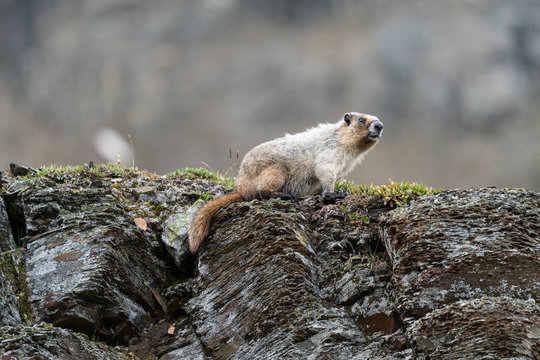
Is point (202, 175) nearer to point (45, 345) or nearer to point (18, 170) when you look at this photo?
point (18, 170)

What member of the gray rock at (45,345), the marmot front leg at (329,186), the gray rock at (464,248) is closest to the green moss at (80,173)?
the marmot front leg at (329,186)

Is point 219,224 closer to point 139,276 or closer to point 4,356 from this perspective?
point 139,276

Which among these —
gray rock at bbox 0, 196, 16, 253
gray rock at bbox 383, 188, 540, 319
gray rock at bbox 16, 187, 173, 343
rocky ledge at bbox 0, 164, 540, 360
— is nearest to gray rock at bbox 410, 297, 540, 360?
rocky ledge at bbox 0, 164, 540, 360

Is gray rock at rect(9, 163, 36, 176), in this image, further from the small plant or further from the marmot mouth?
the marmot mouth

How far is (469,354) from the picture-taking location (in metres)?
5.61

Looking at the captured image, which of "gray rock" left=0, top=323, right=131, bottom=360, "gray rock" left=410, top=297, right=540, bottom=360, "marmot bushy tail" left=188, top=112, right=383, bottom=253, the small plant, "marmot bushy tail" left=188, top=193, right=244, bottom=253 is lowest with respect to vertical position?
"gray rock" left=410, top=297, right=540, bottom=360

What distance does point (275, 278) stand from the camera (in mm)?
8008

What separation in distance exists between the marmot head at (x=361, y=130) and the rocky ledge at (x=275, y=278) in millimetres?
2495

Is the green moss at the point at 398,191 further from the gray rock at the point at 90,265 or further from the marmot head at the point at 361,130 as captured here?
the gray rock at the point at 90,265

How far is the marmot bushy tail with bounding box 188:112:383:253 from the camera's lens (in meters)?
11.3

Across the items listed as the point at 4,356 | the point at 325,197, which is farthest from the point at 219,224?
the point at 4,356

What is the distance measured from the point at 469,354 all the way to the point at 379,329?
5.72ft

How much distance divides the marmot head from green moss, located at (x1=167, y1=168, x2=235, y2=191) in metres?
3.39

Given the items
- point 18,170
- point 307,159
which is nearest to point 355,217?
point 307,159
